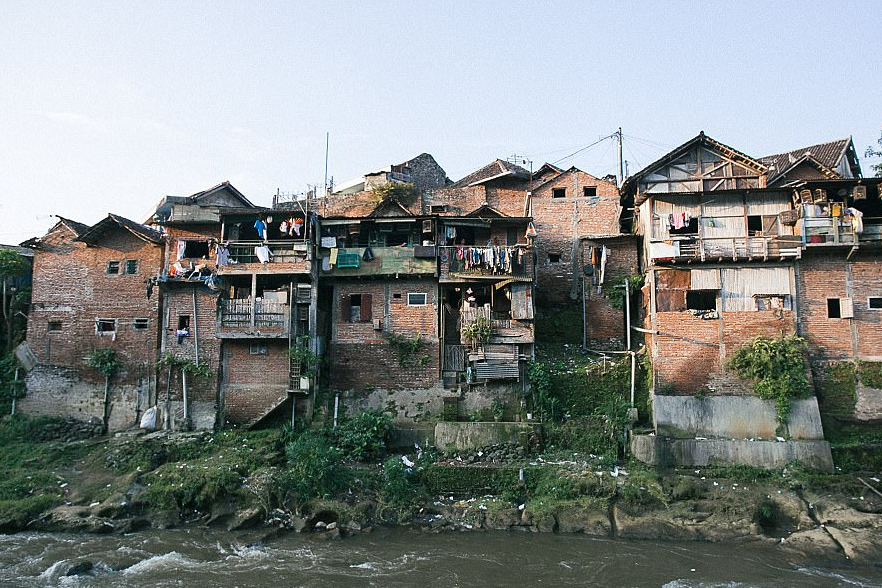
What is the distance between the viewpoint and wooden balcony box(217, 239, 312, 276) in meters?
26.6

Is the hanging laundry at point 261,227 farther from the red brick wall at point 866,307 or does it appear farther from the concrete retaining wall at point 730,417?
the red brick wall at point 866,307

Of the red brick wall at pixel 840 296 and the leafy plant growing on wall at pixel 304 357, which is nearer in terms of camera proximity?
the red brick wall at pixel 840 296

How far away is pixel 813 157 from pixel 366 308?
20.9m

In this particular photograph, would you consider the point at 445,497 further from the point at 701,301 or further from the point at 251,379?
the point at 701,301

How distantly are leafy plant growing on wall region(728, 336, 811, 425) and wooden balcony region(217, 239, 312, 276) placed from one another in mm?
16973

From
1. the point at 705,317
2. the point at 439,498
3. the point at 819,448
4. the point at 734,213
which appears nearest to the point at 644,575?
the point at 439,498

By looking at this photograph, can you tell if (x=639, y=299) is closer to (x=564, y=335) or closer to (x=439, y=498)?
(x=564, y=335)

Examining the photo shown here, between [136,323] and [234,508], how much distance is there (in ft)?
33.9

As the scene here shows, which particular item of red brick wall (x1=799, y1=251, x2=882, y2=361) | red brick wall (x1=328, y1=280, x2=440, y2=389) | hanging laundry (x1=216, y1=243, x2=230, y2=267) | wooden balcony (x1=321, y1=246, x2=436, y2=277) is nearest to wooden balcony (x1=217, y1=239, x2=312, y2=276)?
hanging laundry (x1=216, y1=243, x2=230, y2=267)

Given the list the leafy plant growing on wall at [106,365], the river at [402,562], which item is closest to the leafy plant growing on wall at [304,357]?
the river at [402,562]

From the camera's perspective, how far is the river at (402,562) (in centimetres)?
1683

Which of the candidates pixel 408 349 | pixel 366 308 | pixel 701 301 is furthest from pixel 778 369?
pixel 366 308

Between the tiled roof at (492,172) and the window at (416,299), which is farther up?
the tiled roof at (492,172)

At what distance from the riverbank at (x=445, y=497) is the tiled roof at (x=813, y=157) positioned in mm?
13679
